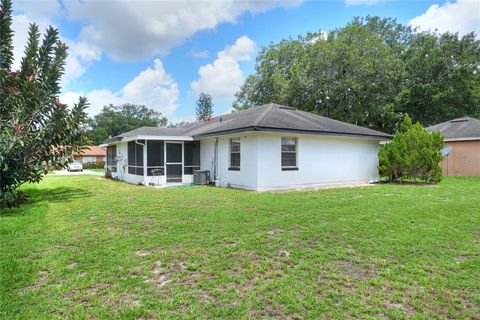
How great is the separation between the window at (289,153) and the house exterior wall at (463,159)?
43.7 feet

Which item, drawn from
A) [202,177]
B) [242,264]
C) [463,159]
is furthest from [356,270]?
[463,159]

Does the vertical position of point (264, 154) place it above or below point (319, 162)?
above

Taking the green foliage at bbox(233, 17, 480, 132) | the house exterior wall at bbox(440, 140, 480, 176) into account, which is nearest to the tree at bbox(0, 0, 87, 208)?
the green foliage at bbox(233, 17, 480, 132)

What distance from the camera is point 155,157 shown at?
48.9ft

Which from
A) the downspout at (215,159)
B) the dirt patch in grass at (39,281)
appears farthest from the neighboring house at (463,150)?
the dirt patch in grass at (39,281)

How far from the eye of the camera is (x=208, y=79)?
1300 inches

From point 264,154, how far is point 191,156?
5242 millimetres

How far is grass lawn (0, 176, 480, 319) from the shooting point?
10.2 feet

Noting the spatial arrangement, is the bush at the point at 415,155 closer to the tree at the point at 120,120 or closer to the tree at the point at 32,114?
the tree at the point at 32,114

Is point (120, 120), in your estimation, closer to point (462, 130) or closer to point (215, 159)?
point (215, 159)

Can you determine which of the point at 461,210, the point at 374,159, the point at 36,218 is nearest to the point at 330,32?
the point at 374,159

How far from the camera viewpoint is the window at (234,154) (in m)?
13.1

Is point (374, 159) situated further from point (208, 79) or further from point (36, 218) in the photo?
point (208, 79)

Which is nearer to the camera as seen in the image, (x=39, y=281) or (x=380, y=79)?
(x=39, y=281)
